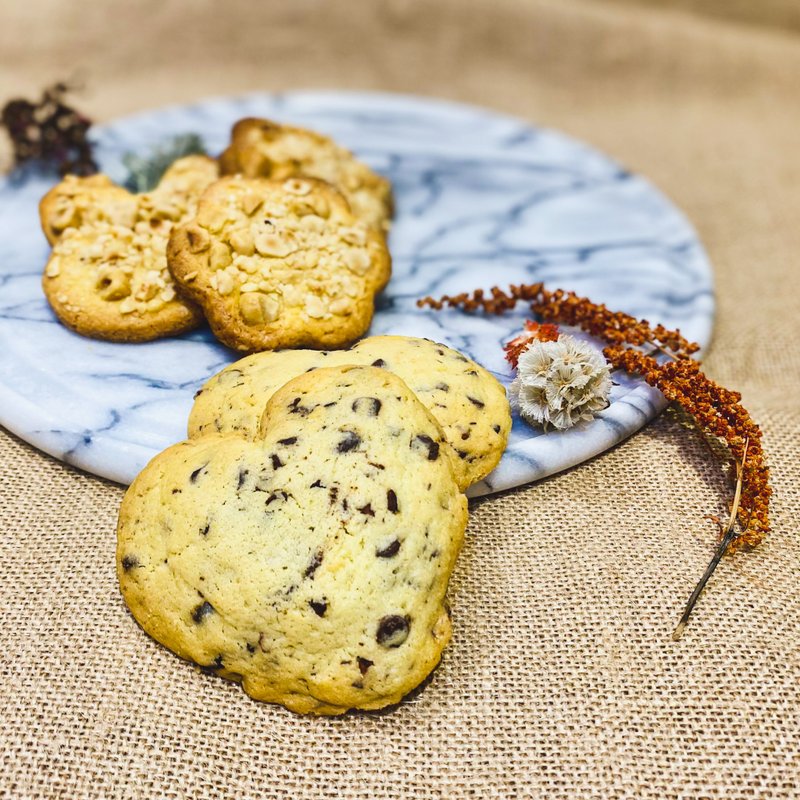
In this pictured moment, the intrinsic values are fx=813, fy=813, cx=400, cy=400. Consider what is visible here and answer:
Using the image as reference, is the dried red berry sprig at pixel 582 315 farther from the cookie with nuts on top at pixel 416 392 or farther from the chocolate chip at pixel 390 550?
the chocolate chip at pixel 390 550

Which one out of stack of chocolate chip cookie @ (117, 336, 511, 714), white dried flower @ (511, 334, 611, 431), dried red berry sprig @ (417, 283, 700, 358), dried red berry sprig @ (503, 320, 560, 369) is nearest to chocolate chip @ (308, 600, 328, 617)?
stack of chocolate chip cookie @ (117, 336, 511, 714)

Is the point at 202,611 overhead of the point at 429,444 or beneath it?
beneath

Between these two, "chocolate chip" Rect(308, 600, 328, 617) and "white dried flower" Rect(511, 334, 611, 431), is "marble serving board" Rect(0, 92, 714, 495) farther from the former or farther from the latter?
"chocolate chip" Rect(308, 600, 328, 617)

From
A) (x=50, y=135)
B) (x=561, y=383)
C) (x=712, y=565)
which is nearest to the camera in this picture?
(x=712, y=565)

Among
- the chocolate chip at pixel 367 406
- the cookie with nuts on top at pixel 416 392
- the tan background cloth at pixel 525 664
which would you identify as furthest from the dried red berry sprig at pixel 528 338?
the chocolate chip at pixel 367 406

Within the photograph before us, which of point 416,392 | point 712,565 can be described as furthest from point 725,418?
point 416,392

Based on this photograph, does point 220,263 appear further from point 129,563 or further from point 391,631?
point 391,631
